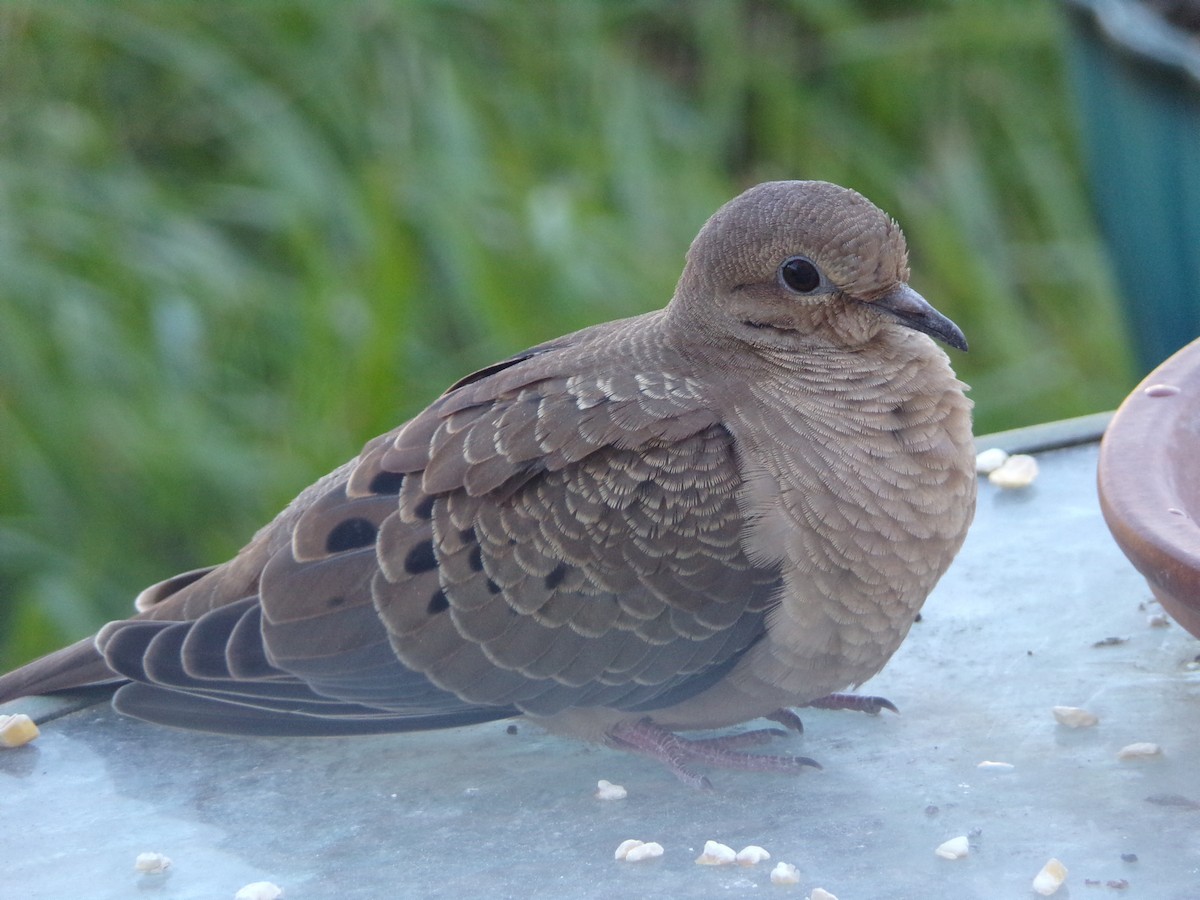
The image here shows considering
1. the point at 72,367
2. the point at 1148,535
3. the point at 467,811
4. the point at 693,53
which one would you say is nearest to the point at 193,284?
the point at 72,367

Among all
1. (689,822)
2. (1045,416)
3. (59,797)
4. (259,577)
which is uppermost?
(259,577)

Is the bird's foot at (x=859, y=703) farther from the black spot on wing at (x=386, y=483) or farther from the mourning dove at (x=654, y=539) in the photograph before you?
the black spot on wing at (x=386, y=483)

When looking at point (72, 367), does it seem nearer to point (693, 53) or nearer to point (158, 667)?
point (158, 667)

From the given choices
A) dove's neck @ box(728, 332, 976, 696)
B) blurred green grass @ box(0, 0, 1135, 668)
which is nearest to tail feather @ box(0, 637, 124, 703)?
dove's neck @ box(728, 332, 976, 696)

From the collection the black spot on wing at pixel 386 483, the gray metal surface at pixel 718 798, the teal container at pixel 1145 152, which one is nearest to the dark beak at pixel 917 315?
the gray metal surface at pixel 718 798

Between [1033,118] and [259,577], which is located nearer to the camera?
[259,577]

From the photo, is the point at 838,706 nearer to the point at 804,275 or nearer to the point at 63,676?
the point at 804,275

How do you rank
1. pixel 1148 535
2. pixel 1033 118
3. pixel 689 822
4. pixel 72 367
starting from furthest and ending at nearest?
pixel 1033 118, pixel 72 367, pixel 689 822, pixel 1148 535
